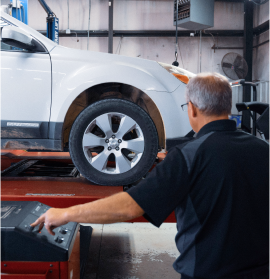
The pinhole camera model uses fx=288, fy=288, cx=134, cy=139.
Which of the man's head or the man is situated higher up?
the man's head

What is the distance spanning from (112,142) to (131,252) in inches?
42.8

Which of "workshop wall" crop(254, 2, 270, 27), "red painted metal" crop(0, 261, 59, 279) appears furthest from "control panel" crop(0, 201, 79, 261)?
"workshop wall" crop(254, 2, 270, 27)

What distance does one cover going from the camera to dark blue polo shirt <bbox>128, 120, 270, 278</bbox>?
34.4 inches

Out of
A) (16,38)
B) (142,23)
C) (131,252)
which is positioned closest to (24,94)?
(16,38)

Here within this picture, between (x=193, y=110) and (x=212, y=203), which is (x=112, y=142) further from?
(x=212, y=203)

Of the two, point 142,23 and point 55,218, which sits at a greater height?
point 142,23

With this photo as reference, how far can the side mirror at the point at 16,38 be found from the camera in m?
1.86

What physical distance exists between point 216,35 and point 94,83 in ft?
26.7

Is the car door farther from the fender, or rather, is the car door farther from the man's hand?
the man's hand

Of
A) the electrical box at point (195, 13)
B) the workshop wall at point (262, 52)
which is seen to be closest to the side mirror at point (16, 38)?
the electrical box at point (195, 13)

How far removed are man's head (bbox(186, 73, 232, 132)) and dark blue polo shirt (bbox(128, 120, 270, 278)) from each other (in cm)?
8

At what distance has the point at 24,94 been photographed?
2086 millimetres

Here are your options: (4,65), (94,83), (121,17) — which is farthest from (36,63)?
(121,17)

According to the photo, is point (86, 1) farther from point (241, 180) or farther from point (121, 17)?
point (241, 180)
